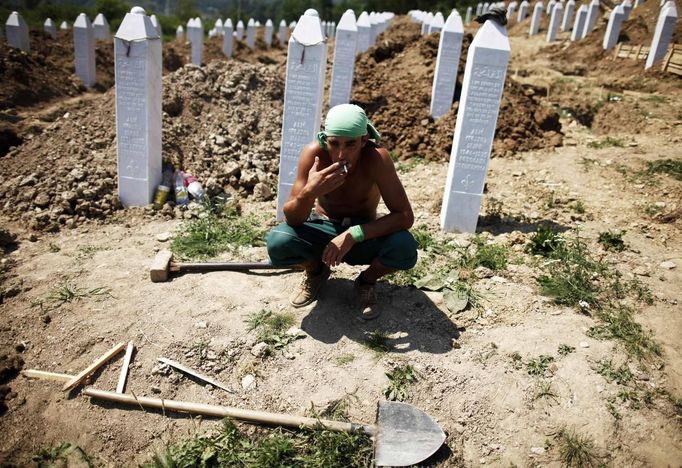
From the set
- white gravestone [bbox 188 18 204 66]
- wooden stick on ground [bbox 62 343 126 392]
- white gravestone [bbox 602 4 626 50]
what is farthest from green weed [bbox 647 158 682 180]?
white gravestone [bbox 188 18 204 66]

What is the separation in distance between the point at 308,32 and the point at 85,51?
1106 centimetres

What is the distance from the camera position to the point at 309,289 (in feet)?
11.9

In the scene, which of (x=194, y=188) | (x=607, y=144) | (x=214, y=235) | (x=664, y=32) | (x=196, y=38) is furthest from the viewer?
(x=196, y=38)

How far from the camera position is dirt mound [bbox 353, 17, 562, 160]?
26.3 feet

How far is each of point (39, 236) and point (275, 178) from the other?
286 centimetres

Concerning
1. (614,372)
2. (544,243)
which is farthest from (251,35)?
(614,372)

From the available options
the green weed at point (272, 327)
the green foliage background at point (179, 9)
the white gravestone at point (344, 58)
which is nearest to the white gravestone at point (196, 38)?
the white gravestone at point (344, 58)

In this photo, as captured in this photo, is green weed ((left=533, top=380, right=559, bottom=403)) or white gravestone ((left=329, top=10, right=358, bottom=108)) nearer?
green weed ((left=533, top=380, right=559, bottom=403))

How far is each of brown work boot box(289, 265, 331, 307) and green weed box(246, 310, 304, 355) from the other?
5.1 inches

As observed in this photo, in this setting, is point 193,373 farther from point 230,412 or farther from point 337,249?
point 337,249

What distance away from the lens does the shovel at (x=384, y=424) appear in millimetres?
2547

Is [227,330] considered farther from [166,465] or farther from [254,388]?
[166,465]

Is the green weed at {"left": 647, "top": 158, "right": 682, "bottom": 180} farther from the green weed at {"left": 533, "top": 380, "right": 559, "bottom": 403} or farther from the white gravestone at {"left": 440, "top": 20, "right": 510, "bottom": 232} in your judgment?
the green weed at {"left": 533, "top": 380, "right": 559, "bottom": 403}

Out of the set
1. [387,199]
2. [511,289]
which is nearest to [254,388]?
[387,199]
